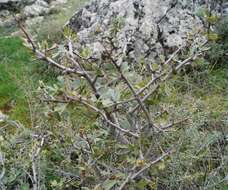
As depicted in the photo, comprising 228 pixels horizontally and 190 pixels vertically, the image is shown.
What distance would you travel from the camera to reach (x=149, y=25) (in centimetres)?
619

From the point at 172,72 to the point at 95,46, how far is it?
11.8ft

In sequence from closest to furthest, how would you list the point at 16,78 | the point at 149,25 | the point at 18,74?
the point at 16,78 → the point at 149,25 → the point at 18,74

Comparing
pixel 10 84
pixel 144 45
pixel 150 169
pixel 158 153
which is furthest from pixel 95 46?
pixel 150 169

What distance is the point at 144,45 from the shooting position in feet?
19.9

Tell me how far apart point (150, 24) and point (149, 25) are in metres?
0.03

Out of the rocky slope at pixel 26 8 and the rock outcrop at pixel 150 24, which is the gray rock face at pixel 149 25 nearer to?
the rock outcrop at pixel 150 24

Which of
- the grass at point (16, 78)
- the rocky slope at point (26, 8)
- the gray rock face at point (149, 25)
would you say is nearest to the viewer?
the grass at point (16, 78)

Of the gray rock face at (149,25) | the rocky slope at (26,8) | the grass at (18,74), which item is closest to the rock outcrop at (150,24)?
the gray rock face at (149,25)

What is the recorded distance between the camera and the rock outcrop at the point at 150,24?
6004 millimetres

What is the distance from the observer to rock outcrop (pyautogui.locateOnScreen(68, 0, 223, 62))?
6.00m

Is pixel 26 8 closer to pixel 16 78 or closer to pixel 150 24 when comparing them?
pixel 16 78

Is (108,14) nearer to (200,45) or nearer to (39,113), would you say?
(39,113)

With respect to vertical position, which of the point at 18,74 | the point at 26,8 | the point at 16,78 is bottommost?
the point at 26,8

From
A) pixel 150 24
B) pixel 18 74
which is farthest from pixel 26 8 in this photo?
pixel 150 24
